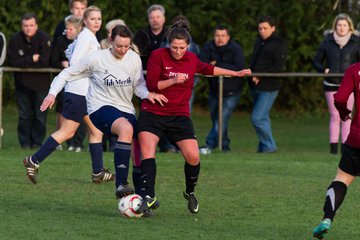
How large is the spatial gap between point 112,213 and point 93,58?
59.7 inches

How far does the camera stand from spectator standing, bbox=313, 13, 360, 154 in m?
15.8

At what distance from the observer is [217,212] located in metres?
10.0

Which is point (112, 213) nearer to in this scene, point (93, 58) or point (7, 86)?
point (93, 58)

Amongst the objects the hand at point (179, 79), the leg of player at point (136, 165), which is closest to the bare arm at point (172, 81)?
the hand at point (179, 79)

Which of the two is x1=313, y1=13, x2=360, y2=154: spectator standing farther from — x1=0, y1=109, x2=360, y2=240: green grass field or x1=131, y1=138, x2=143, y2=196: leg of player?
x1=131, y1=138, x2=143, y2=196: leg of player

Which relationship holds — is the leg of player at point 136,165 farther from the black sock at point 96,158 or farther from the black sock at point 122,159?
the black sock at point 96,158

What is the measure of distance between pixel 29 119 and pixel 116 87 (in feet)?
21.6

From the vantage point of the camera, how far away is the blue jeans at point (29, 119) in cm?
1649

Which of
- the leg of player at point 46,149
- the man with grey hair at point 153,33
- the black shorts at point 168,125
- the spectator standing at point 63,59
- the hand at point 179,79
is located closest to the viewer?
the hand at point 179,79

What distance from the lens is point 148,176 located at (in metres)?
9.71

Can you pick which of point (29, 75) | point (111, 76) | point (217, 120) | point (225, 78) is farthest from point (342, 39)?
point (111, 76)

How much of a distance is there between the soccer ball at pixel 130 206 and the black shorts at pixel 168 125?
2.15ft

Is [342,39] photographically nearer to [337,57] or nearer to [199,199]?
[337,57]

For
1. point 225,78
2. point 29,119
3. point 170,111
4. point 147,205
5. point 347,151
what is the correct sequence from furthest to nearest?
1. point 29,119
2. point 225,78
3. point 170,111
4. point 147,205
5. point 347,151
